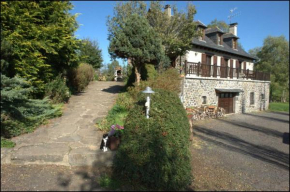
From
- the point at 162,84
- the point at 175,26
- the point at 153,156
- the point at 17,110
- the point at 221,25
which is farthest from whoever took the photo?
the point at 221,25

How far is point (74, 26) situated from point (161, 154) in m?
6.83

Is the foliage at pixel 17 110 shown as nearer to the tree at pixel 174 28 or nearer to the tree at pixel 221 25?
the tree at pixel 174 28

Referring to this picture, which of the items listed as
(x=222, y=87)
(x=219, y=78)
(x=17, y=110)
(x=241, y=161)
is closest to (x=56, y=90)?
(x=17, y=110)

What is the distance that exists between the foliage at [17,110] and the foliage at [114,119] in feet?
6.04

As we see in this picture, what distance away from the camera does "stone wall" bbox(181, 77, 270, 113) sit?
39.4ft

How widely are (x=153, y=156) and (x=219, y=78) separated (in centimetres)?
1208

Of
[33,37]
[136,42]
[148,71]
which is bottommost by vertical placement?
[148,71]

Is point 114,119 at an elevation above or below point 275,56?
below

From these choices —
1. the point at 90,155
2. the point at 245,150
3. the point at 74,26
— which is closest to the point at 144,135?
the point at 90,155

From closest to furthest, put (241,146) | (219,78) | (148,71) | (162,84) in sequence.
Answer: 1. (241,146)
2. (162,84)
3. (148,71)
4. (219,78)

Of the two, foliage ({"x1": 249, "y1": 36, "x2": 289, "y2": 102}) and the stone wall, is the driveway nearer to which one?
the stone wall

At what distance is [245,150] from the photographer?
6453mm

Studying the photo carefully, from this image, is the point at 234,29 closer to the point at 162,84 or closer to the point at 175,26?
the point at 175,26

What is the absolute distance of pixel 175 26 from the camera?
12.4 meters
